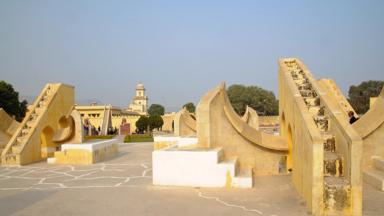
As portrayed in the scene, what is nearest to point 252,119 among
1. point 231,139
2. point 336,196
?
point 231,139

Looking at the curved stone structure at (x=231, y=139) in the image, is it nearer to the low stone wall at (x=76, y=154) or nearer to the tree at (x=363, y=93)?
the low stone wall at (x=76, y=154)

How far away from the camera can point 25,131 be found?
12453 millimetres

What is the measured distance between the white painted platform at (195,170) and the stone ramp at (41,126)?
258 inches

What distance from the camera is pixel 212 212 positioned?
16.9ft

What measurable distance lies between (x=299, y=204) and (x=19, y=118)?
31670mm

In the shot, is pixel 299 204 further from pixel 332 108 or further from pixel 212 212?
pixel 332 108

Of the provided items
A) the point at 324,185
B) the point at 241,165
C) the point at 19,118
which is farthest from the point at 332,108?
the point at 19,118

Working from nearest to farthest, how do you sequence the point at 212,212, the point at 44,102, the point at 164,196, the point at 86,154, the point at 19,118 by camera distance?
the point at 212,212
the point at 164,196
the point at 86,154
the point at 44,102
the point at 19,118

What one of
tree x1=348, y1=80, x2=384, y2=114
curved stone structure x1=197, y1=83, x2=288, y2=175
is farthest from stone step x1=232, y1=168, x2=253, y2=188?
tree x1=348, y1=80, x2=384, y2=114

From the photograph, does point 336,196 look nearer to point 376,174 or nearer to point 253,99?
point 376,174

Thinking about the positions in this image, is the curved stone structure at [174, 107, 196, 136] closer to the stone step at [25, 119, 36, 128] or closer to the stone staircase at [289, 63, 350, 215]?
the stone step at [25, 119, 36, 128]

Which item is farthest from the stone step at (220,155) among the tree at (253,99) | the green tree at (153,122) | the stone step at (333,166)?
the tree at (253,99)

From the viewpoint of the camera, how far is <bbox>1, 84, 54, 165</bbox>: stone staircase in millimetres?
11188

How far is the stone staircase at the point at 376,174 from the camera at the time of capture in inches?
256
